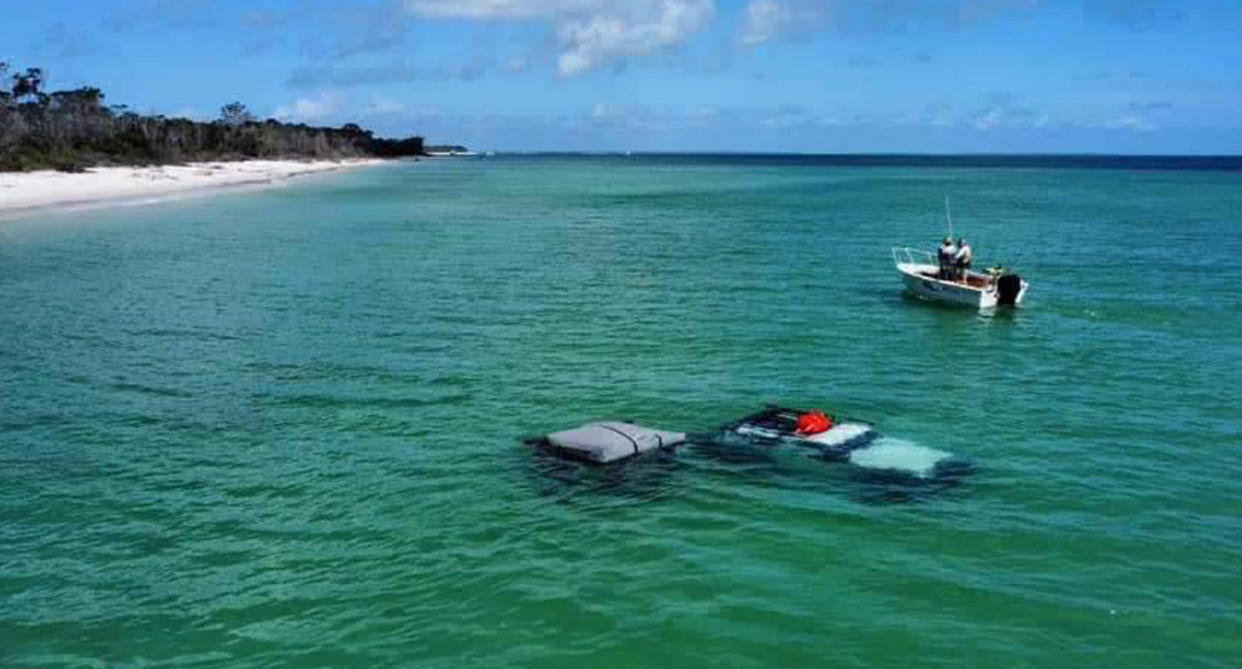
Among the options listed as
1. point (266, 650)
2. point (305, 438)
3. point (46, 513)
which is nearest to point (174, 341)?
point (305, 438)

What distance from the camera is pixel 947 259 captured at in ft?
156

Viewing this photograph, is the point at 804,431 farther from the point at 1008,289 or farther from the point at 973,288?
the point at 1008,289

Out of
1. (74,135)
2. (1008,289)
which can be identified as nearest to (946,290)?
(1008,289)

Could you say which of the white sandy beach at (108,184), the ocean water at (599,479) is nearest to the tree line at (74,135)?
the white sandy beach at (108,184)

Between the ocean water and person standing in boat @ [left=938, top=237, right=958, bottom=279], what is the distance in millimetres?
2501

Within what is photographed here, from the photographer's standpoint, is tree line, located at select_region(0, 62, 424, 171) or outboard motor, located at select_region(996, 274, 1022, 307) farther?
tree line, located at select_region(0, 62, 424, 171)

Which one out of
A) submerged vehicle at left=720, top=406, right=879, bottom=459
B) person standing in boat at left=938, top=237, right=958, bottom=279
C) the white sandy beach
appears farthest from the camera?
the white sandy beach

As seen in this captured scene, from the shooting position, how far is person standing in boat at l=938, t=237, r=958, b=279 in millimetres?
47281

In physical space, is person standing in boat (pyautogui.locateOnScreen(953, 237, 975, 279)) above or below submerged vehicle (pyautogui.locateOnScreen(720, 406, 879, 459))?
above

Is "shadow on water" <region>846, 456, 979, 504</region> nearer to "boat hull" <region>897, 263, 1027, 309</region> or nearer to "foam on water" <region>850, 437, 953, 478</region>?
"foam on water" <region>850, 437, 953, 478</region>

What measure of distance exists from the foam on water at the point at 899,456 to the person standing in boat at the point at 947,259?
24.0 m

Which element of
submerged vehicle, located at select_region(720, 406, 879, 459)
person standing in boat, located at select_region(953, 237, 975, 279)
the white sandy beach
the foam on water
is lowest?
the foam on water

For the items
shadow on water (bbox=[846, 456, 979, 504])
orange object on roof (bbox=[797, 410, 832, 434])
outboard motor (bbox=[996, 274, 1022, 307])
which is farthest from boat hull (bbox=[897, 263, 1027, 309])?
shadow on water (bbox=[846, 456, 979, 504])

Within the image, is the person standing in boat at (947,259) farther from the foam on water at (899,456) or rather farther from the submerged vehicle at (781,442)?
the foam on water at (899,456)
